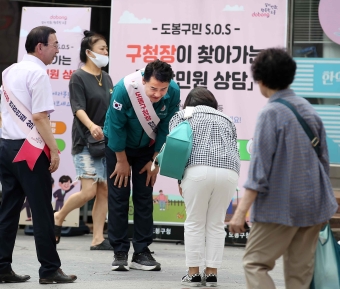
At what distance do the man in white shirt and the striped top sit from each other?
6.62 feet

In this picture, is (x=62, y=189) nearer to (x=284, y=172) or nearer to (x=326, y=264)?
(x=326, y=264)

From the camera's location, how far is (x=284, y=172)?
411 centimetres

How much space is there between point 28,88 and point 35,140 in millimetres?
397

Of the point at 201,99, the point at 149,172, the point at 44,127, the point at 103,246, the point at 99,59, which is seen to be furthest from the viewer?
the point at 103,246

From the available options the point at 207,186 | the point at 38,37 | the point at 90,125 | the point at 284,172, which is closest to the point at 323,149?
the point at 284,172

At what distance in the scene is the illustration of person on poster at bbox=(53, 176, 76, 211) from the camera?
8.85 metres

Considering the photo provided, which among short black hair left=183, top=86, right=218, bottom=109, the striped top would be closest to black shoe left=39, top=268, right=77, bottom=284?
short black hair left=183, top=86, right=218, bottom=109

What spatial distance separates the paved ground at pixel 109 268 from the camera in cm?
590

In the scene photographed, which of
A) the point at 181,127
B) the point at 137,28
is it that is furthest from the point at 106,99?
the point at 181,127

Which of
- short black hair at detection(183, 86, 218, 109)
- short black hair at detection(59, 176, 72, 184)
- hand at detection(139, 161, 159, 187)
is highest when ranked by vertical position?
short black hair at detection(183, 86, 218, 109)

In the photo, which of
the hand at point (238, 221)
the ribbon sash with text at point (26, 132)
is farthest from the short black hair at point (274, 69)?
the ribbon sash with text at point (26, 132)

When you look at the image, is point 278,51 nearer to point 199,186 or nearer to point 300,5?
point 199,186

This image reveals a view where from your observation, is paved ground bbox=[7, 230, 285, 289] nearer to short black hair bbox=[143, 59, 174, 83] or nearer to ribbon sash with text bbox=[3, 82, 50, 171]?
ribbon sash with text bbox=[3, 82, 50, 171]

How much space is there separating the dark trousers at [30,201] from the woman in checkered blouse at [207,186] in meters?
1.06
